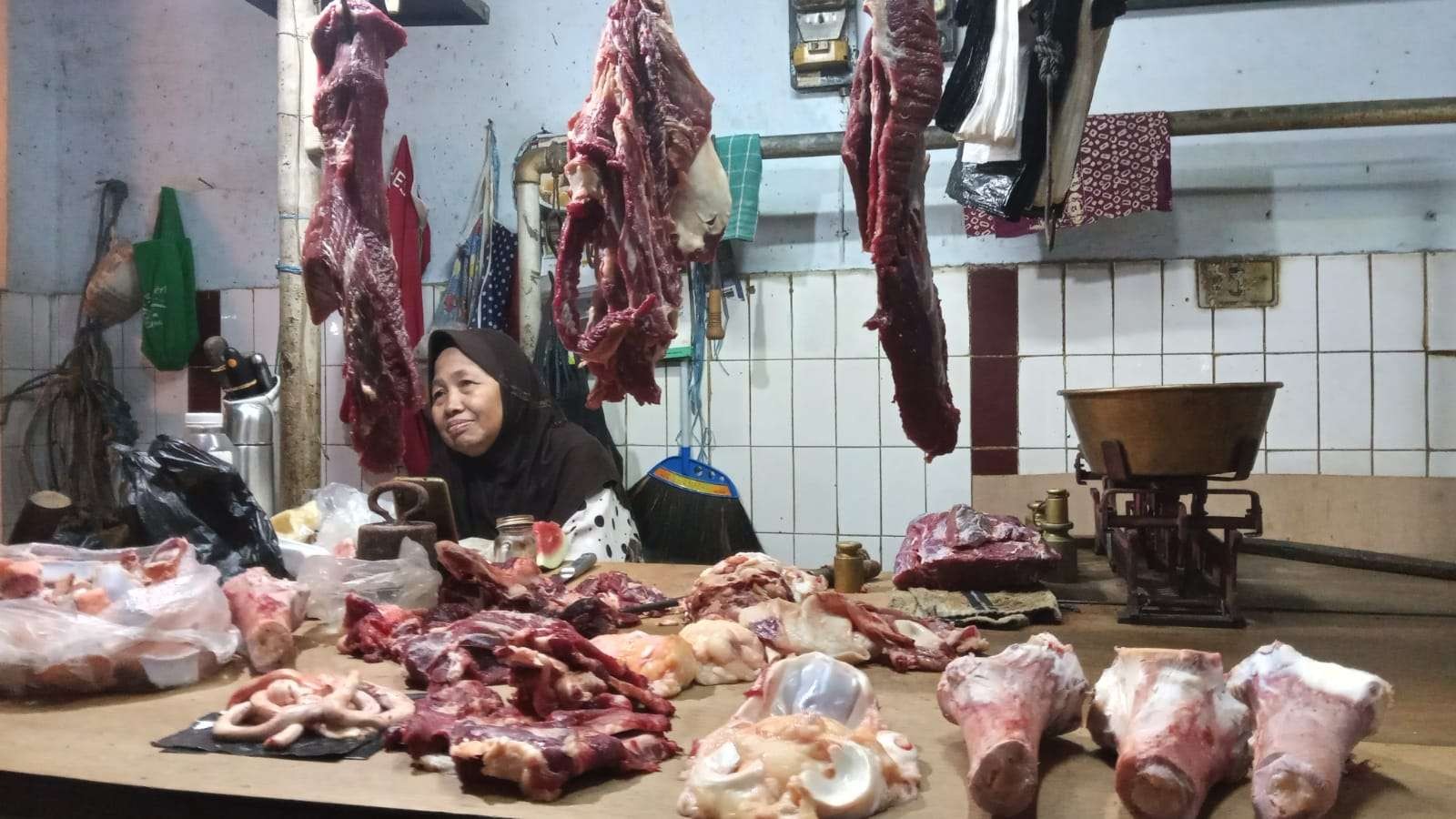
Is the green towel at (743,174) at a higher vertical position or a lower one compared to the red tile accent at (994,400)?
higher

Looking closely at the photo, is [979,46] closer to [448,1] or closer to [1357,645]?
[1357,645]

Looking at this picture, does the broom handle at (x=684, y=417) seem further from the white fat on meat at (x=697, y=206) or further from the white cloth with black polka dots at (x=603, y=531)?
the white fat on meat at (x=697, y=206)

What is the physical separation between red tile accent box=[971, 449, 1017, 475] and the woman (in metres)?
1.60

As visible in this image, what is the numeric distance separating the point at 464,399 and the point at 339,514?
89 cm

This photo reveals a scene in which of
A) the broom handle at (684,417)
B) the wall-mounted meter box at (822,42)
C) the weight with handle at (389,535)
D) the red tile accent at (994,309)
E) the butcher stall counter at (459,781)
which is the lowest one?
the butcher stall counter at (459,781)

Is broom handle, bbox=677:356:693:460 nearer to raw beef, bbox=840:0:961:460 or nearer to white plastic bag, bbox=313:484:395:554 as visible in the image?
white plastic bag, bbox=313:484:395:554

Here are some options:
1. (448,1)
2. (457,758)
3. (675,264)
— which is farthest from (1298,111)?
(457,758)

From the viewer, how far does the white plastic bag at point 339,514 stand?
327cm

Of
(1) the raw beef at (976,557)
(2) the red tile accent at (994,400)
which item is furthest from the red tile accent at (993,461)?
(1) the raw beef at (976,557)

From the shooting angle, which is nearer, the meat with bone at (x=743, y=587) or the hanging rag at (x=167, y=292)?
the meat with bone at (x=743, y=587)

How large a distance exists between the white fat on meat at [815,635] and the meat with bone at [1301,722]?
79 cm

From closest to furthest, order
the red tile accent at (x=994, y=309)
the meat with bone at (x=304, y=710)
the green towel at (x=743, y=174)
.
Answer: the meat with bone at (x=304, y=710)
the green towel at (x=743, y=174)
the red tile accent at (x=994, y=309)

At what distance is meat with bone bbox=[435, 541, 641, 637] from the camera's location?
246 cm

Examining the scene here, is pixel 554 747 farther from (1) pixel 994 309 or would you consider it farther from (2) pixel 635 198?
(1) pixel 994 309
